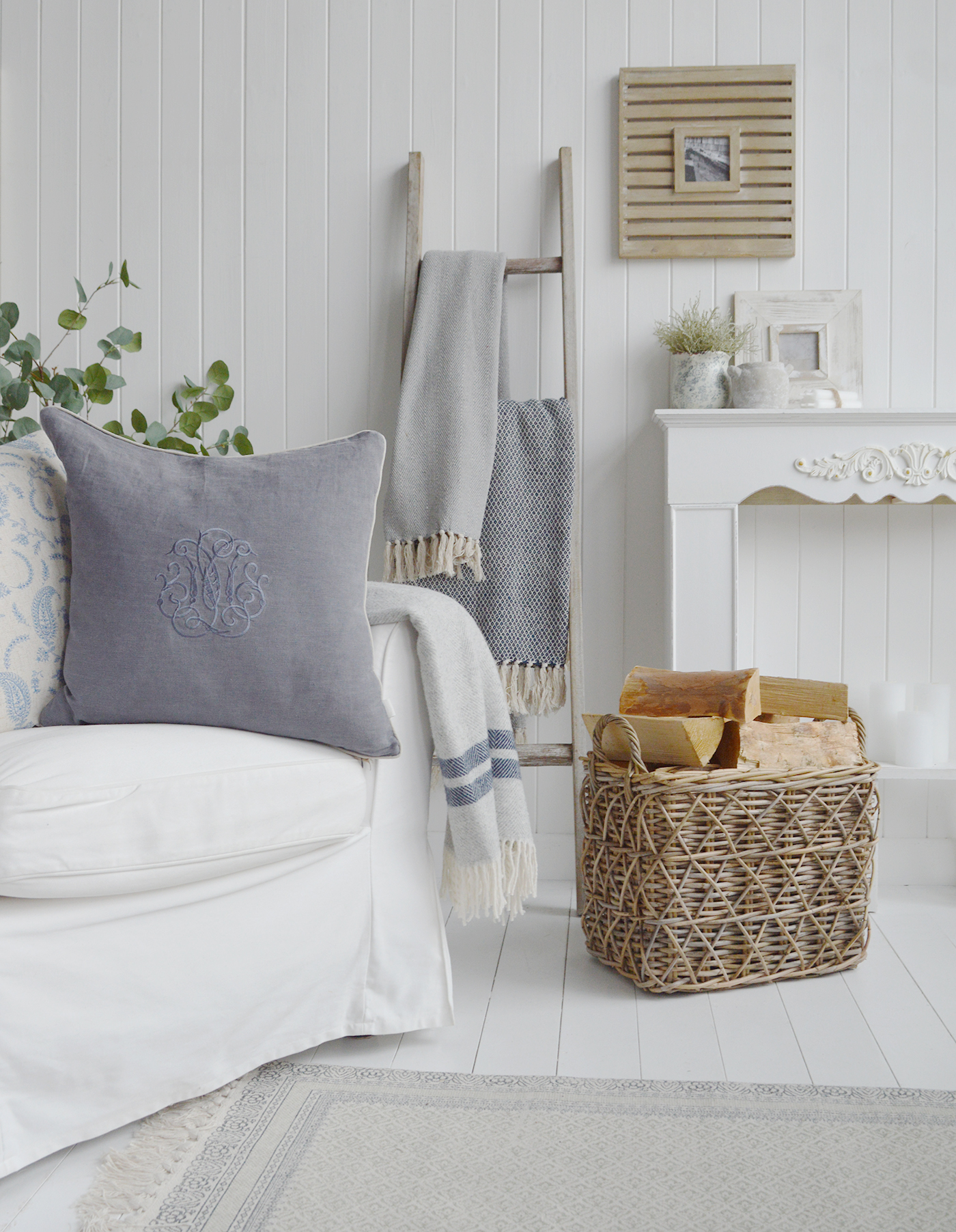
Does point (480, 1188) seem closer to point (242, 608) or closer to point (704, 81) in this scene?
point (242, 608)

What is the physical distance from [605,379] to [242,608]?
119cm

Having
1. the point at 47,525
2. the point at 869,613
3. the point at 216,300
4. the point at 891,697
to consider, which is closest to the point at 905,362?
the point at 869,613

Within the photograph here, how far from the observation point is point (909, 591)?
2199 millimetres

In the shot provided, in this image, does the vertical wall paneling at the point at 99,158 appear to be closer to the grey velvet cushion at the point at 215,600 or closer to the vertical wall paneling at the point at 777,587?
the grey velvet cushion at the point at 215,600

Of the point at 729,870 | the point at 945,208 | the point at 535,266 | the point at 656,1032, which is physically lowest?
the point at 656,1032

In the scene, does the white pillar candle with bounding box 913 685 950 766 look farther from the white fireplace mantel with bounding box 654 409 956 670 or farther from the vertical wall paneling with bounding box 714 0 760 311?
the vertical wall paneling with bounding box 714 0 760 311

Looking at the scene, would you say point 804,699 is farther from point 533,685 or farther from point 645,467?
point 645,467

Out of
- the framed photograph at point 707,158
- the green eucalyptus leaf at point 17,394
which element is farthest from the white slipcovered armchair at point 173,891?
the framed photograph at point 707,158

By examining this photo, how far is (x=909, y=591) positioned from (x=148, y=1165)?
182 cm

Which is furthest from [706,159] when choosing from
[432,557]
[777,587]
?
[432,557]

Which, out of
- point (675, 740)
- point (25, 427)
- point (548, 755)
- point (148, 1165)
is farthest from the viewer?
point (548, 755)

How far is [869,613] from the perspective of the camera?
2.21 metres

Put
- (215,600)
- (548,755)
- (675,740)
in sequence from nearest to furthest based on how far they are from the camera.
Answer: (215,600) → (675,740) → (548,755)

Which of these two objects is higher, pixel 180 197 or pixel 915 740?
pixel 180 197
